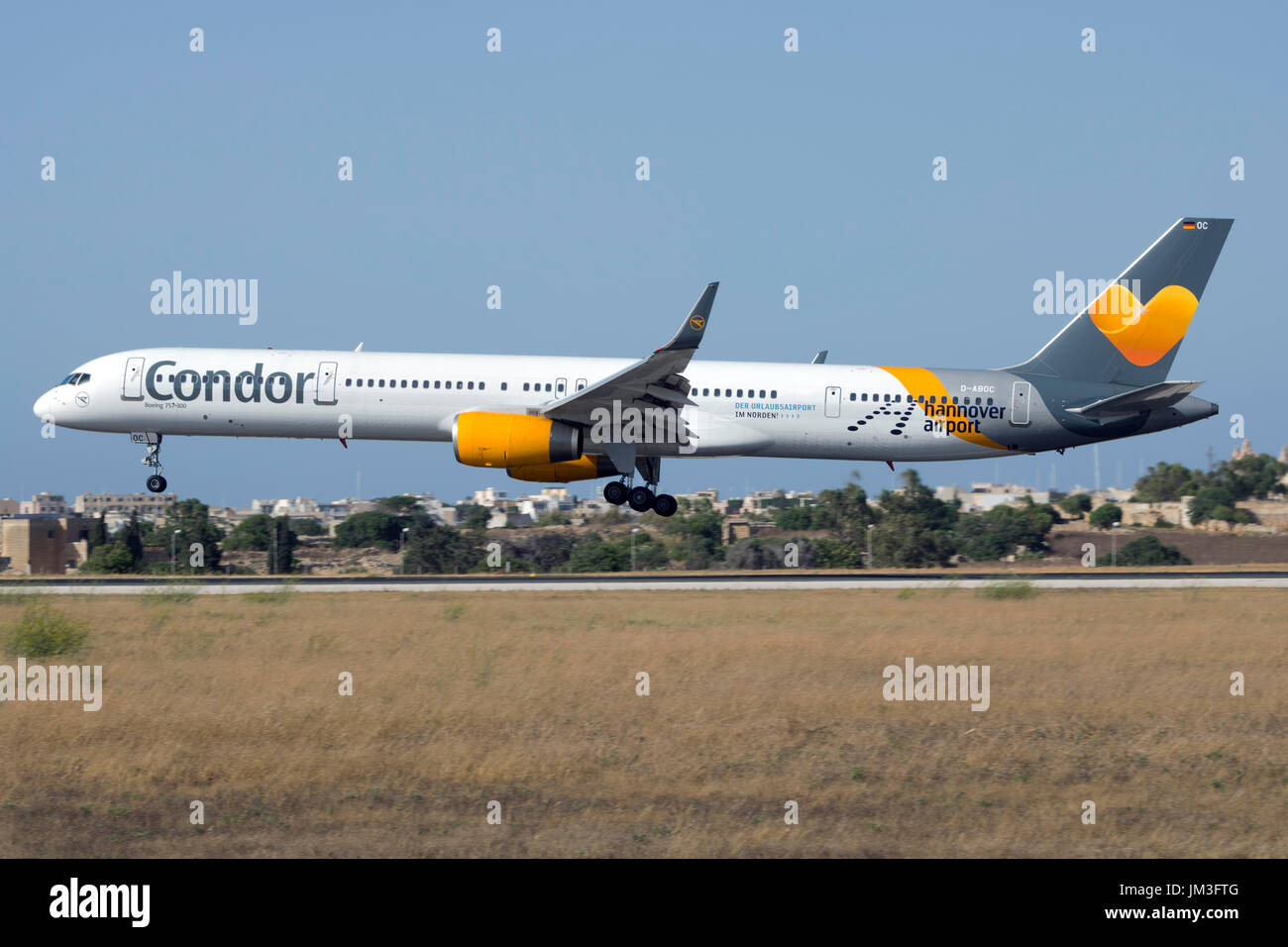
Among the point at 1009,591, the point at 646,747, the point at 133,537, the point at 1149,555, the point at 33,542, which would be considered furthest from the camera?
the point at 33,542

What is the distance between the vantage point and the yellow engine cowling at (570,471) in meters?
32.8

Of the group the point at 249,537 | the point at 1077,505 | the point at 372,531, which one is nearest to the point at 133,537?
the point at 249,537

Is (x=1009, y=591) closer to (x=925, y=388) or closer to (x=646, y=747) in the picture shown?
(x=925, y=388)

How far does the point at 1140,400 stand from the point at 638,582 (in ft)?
47.5

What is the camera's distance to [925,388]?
3388cm

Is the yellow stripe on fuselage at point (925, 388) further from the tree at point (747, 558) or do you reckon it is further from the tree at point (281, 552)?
the tree at point (281, 552)

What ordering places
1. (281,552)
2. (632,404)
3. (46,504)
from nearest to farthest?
1. (632,404)
2. (281,552)
3. (46,504)

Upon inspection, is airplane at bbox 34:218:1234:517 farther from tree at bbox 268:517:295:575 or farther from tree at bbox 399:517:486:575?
tree at bbox 399:517:486:575

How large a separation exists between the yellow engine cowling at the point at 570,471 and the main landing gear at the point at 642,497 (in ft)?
2.59

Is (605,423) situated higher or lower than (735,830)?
higher
